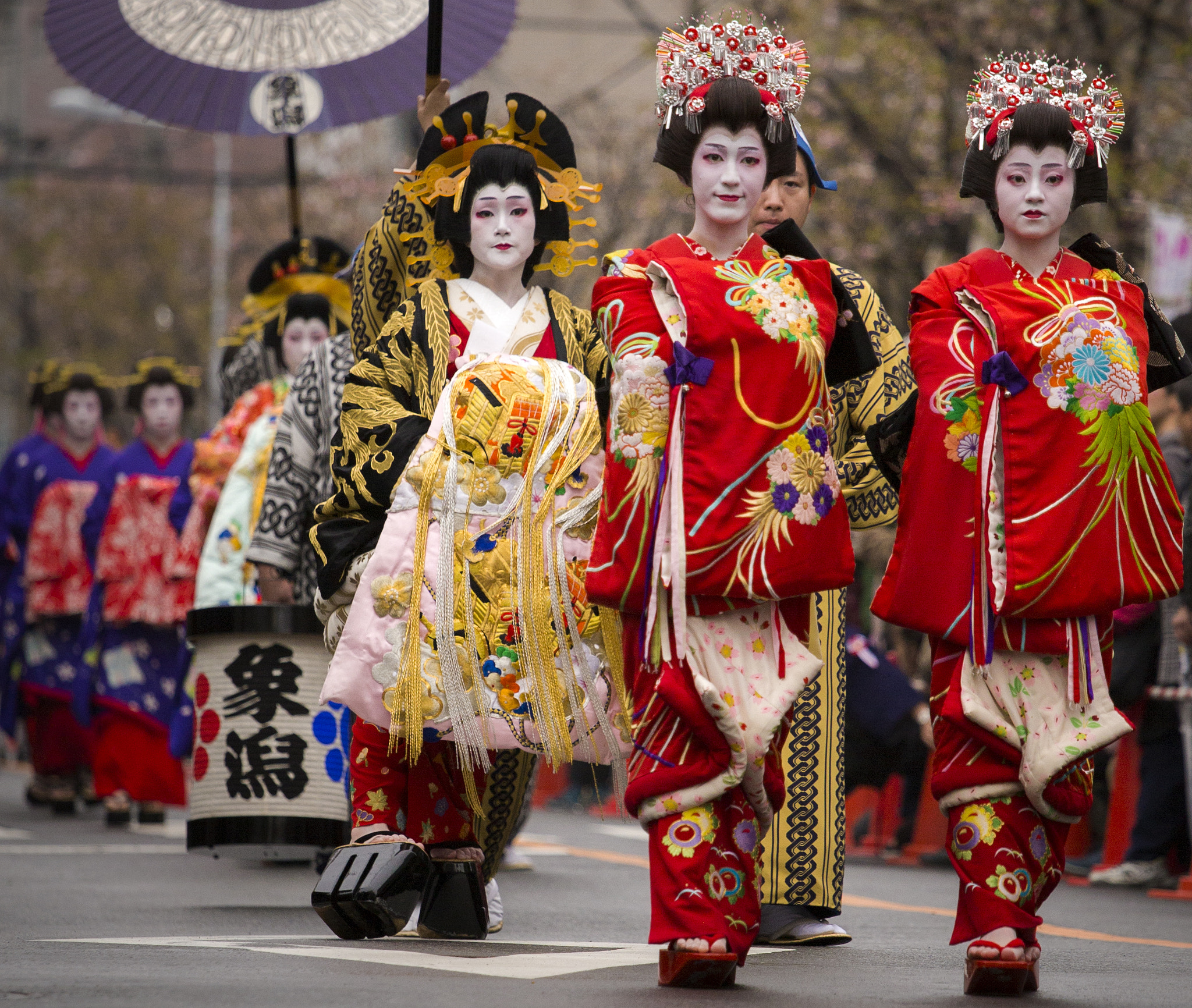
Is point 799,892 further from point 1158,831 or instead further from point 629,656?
point 1158,831

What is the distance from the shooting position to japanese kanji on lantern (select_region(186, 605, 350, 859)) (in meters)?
6.21

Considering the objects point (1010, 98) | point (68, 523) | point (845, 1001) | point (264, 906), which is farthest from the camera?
point (68, 523)

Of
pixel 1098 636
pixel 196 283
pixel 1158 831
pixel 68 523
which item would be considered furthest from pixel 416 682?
pixel 196 283

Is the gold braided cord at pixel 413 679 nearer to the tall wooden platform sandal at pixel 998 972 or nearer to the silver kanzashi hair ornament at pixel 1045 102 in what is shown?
the tall wooden platform sandal at pixel 998 972

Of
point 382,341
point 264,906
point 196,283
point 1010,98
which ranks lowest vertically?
point 264,906

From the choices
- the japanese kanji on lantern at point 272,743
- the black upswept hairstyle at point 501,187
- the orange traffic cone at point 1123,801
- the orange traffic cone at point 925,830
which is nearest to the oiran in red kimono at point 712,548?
the black upswept hairstyle at point 501,187

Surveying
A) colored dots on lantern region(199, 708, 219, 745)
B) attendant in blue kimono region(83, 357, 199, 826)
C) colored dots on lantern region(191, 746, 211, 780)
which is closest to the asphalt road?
colored dots on lantern region(191, 746, 211, 780)

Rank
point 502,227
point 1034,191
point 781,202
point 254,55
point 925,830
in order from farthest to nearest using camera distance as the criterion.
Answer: point 925,830
point 254,55
point 781,202
point 502,227
point 1034,191

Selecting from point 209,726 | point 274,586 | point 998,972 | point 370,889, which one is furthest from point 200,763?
point 998,972

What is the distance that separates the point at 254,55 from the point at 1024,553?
3995 mm

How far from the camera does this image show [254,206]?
30.5 m

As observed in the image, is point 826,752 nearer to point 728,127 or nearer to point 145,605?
point 728,127

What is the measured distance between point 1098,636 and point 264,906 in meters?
3.09

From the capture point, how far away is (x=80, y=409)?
11.4 m
